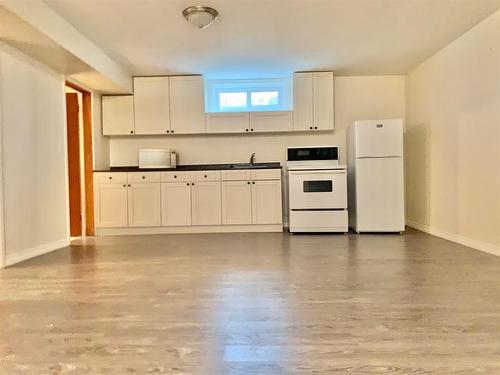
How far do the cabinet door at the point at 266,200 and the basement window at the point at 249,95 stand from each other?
1.17 metres

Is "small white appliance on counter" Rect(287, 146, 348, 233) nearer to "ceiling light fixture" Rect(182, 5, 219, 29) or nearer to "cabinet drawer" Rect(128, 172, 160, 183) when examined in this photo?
"cabinet drawer" Rect(128, 172, 160, 183)

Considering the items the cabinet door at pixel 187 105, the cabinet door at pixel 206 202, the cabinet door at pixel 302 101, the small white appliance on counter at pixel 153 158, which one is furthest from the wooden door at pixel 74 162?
the cabinet door at pixel 302 101

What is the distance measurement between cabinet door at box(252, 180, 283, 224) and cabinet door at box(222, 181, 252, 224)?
0.22 feet

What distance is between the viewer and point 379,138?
4.52 metres

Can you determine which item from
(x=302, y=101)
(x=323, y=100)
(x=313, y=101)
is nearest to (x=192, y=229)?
(x=302, y=101)

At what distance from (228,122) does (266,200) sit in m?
1.23

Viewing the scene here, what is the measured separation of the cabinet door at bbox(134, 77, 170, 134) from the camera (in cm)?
512

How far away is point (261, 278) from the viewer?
2.53 m

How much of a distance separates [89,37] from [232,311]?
3168 millimetres

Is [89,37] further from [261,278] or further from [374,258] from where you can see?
[374,258]

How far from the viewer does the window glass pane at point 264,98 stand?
536 centimetres

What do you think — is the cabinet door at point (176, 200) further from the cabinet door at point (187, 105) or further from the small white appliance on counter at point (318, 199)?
the small white appliance on counter at point (318, 199)

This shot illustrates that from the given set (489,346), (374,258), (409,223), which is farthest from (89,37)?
(409,223)

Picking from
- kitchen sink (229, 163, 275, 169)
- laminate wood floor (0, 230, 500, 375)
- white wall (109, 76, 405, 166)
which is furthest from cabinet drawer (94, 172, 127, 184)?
laminate wood floor (0, 230, 500, 375)
